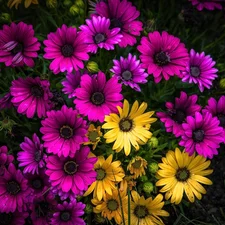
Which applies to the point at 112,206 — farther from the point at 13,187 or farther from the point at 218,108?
the point at 218,108

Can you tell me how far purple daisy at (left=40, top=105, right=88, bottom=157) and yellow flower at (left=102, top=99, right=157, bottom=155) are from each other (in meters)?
0.12

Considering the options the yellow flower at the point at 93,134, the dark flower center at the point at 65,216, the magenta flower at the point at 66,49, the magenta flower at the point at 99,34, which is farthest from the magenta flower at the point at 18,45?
the dark flower center at the point at 65,216

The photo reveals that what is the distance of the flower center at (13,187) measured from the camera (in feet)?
4.73

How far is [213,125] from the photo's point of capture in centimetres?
140

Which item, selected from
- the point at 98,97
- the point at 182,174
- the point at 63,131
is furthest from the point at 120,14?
the point at 182,174

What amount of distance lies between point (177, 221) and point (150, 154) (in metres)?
0.28

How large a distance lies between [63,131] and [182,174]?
0.47 m

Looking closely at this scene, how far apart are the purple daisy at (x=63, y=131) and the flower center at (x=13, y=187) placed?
0.71 ft

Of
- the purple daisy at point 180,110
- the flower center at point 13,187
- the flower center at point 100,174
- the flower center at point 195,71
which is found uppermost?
the flower center at point 195,71

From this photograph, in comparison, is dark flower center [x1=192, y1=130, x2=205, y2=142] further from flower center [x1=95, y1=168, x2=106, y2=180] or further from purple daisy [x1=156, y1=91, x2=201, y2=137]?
flower center [x1=95, y1=168, x2=106, y2=180]

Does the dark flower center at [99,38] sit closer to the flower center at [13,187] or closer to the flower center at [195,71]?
the flower center at [195,71]

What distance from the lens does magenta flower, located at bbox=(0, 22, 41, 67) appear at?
4.54 feet

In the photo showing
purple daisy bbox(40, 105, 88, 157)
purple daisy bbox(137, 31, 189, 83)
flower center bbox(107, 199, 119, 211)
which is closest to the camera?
purple daisy bbox(40, 105, 88, 157)

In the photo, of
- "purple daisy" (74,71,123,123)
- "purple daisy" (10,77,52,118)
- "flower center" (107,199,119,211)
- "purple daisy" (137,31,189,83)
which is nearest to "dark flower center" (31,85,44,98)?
"purple daisy" (10,77,52,118)
